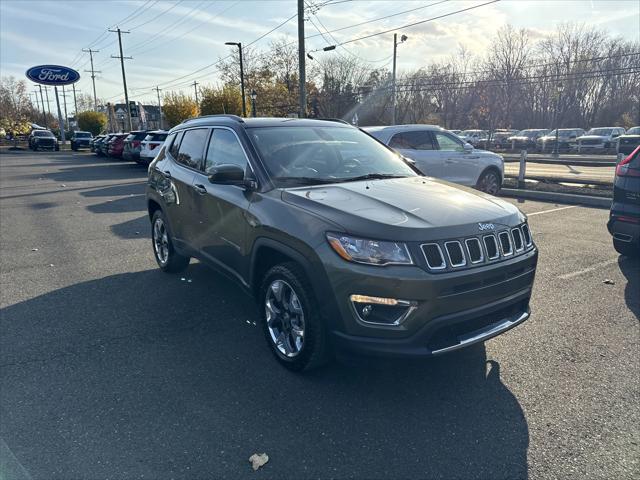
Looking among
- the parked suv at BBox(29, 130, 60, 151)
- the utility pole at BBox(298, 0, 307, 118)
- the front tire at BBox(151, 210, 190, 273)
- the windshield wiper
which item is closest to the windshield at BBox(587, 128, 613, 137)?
the utility pole at BBox(298, 0, 307, 118)

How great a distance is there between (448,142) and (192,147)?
6661 millimetres

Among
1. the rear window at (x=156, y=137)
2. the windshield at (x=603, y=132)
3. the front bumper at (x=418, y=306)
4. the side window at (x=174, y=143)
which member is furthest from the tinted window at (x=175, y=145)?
the windshield at (x=603, y=132)

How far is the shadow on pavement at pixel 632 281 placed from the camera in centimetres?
458

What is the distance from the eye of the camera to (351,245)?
2807mm

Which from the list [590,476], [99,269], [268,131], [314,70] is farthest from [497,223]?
[314,70]

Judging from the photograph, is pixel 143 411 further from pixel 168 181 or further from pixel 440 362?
pixel 168 181

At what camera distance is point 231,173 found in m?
3.48

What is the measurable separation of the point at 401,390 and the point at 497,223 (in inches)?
52.1

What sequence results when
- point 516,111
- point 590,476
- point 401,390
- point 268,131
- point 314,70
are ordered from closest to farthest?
point 590,476 → point 401,390 → point 268,131 → point 314,70 → point 516,111

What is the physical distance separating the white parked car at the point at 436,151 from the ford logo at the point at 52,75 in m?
49.4

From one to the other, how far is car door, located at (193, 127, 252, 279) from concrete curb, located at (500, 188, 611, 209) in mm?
8984

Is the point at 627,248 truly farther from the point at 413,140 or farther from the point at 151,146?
the point at 151,146

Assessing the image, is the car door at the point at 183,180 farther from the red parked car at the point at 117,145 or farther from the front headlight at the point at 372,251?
the red parked car at the point at 117,145

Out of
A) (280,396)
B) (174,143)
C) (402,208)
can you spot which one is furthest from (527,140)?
(280,396)
